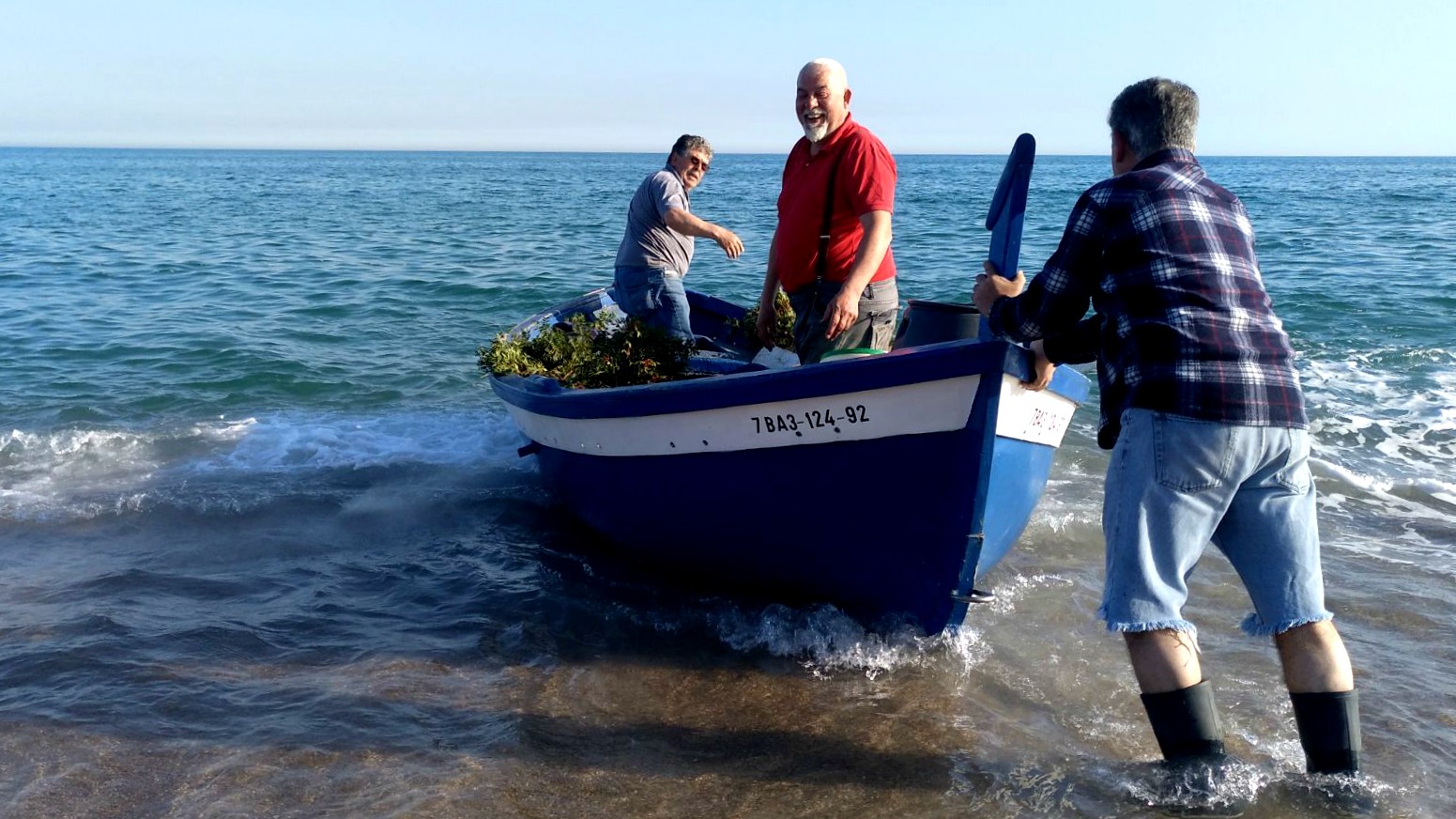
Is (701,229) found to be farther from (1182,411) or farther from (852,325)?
(1182,411)

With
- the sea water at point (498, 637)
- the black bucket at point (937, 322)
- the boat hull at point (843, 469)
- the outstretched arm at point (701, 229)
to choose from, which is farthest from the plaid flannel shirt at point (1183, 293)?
the outstretched arm at point (701, 229)

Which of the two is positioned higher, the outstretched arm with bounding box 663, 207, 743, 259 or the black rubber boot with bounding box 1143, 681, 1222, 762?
the outstretched arm with bounding box 663, 207, 743, 259

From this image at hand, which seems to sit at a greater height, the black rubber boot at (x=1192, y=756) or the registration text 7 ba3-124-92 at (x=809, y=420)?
the registration text 7 ba3-124-92 at (x=809, y=420)

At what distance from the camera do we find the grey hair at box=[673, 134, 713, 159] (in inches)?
278

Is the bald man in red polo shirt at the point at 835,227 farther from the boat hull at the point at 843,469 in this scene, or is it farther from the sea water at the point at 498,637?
the sea water at the point at 498,637

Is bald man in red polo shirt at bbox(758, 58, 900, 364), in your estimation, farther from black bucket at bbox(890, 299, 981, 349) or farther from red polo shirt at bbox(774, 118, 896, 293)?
black bucket at bbox(890, 299, 981, 349)

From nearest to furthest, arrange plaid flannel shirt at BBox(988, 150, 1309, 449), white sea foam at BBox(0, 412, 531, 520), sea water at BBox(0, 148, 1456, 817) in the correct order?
plaid flannel shirt at BBox(988, 150, 1309, 449)
sea water at BBox(0, 148, 1456, 817)
white sea foam at BBox(0, 412, 531, 520)

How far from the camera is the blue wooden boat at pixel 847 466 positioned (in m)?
4.37

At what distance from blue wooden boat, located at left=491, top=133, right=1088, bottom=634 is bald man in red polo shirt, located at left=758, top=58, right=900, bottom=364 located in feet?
0.79

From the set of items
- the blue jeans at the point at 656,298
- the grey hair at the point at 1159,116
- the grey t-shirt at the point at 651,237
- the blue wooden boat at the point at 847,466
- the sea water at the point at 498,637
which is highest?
the grey hair at the point at 1159,116

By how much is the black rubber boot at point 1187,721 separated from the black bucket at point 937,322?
69.6 inches

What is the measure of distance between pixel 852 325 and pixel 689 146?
2.40 meters

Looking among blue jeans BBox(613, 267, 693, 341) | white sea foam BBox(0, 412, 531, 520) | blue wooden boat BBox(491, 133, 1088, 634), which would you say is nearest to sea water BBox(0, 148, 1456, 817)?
white sea foam BBox(0, 412, 531, 520)

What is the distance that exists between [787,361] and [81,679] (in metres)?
3.76
